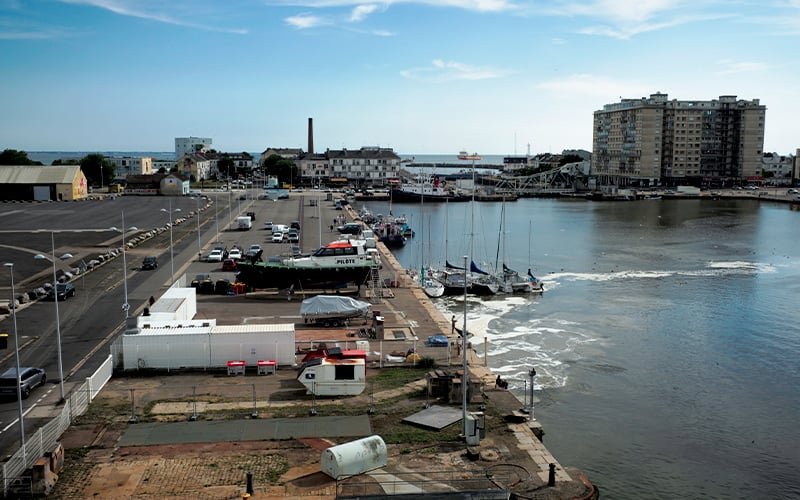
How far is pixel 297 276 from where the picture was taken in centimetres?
3459

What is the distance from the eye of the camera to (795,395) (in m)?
24.1

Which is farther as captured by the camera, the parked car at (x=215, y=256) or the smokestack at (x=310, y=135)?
the smokestack at (x=310, y=135)

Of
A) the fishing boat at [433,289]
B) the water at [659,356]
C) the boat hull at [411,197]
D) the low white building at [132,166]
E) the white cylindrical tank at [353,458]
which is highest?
the low white building at [132,166]

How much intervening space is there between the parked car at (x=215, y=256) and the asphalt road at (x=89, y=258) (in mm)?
688

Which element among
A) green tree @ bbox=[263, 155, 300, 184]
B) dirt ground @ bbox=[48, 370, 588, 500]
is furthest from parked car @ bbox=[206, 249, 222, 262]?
green tree @ bbox=[263, 155, 300, 184]

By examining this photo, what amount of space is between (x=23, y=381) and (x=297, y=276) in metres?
16.7

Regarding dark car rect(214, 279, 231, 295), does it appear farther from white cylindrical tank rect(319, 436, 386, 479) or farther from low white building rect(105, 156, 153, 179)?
low white building rect(105, 156, 153, 179)

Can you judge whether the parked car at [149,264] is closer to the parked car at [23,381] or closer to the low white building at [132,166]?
the parked car at [23,381]

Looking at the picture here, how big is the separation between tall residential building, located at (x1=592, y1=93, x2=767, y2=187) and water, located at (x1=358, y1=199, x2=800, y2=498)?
78.2 meters

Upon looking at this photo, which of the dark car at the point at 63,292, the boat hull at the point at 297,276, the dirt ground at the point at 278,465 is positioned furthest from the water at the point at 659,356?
the dark car at the point at 63,292

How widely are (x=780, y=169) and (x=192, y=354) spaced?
6829 inches

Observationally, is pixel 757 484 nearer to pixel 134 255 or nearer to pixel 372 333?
pixel 372 333

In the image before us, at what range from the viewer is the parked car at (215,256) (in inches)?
1711

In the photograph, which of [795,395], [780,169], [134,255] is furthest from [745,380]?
[780,169]
